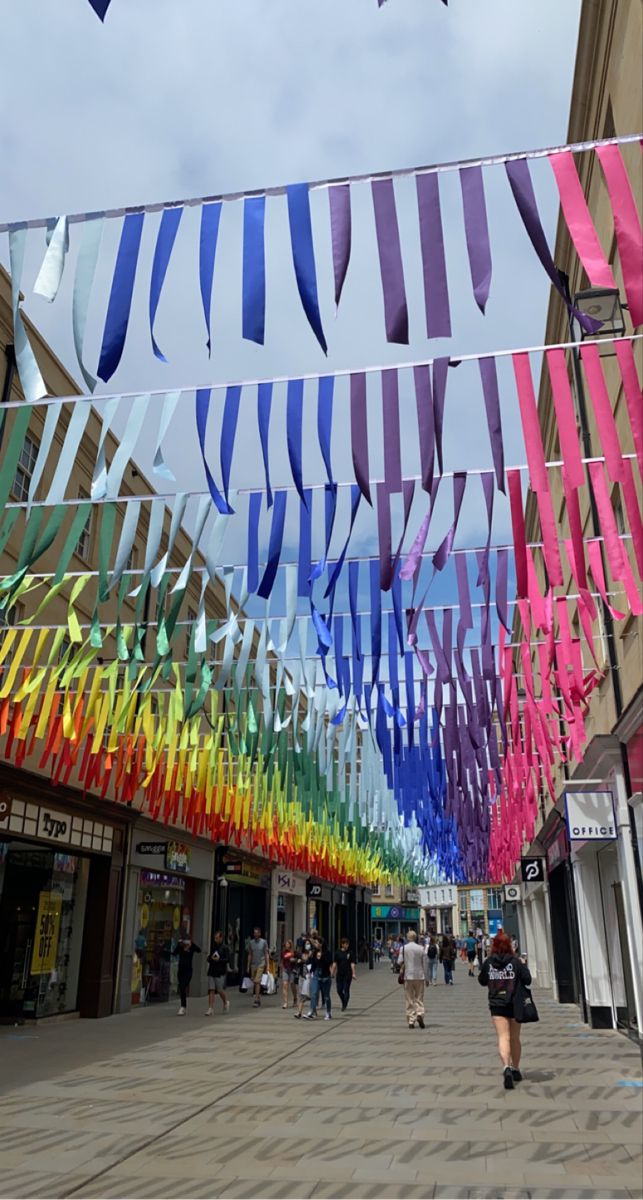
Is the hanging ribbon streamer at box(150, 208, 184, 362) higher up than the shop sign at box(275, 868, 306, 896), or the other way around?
the hanging ribbon streamer at box(150, 208, 184, 362)

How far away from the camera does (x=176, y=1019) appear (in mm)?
18938

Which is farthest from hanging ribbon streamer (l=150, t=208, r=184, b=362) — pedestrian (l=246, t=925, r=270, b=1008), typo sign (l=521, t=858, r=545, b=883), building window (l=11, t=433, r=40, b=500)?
typo sign (l=521, t=858, r=545, b=883)

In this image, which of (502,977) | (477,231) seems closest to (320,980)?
(502,977)

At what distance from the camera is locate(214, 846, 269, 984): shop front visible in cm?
2748

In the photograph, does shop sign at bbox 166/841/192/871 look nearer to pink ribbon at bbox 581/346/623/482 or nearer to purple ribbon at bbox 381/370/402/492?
purple ribbon at bbox 381/370/402/492

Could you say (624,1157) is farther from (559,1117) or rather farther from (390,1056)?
(390,1056)

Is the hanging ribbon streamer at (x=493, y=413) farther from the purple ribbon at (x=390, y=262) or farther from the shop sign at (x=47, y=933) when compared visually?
the shop sign at (x=47, y=933)

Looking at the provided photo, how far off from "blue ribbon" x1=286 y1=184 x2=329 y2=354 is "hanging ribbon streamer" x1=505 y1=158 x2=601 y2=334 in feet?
3.99

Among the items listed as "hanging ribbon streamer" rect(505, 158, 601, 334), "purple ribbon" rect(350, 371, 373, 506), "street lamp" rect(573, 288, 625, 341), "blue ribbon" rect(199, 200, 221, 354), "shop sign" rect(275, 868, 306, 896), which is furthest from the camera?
"shop sign" rect(275, 868, 306, 896)

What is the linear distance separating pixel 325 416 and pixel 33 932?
1420cm

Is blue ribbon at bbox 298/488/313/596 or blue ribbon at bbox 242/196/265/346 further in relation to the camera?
blue ribbon at bbox 298/488/313/596

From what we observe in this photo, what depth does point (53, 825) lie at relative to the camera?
17.0 metres

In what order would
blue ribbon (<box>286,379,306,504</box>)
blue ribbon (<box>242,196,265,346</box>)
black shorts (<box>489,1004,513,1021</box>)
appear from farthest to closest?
1. black shorts (<box>489,1004,513,1021</box>)
2. blue ribbon (<box>286,379,306,504</box>)
3. blue ribbon (<box>242,196,265,346</box>)

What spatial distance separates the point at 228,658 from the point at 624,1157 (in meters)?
7.38
